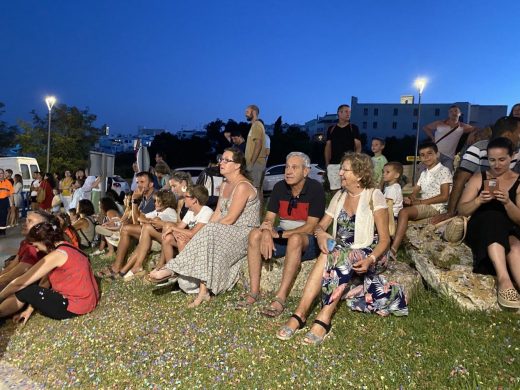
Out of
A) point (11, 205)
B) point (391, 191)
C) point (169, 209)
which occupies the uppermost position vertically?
point (391, 191)

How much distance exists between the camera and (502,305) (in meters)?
4.09

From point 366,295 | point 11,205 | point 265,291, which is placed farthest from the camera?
point 11,205

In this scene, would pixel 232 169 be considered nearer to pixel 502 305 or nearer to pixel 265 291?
pixel 265 291

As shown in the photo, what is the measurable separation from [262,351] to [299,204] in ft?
5.89

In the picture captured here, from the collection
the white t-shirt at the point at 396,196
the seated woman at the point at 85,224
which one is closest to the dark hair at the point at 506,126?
the white t-shirt at the point at 396,196

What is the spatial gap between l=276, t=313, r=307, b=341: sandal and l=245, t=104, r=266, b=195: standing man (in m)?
3.92

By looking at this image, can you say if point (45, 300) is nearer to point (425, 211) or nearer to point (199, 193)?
point (199, 193)

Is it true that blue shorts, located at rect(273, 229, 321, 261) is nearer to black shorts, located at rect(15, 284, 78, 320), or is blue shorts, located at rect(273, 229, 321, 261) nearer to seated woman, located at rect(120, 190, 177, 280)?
seated woman, located at rect(120, 190, 177, 280)

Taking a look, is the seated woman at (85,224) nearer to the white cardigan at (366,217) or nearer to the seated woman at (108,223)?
the seated woman at (108,223)

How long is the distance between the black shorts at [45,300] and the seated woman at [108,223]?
2.79 meters

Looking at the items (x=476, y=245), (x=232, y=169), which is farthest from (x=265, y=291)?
(x=476, y=245)

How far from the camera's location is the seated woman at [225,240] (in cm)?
475

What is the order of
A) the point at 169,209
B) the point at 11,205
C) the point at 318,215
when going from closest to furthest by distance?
the point at 318,215 < the point at 169,209 < the point at 11,205

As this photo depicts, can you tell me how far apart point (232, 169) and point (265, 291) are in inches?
56.4
